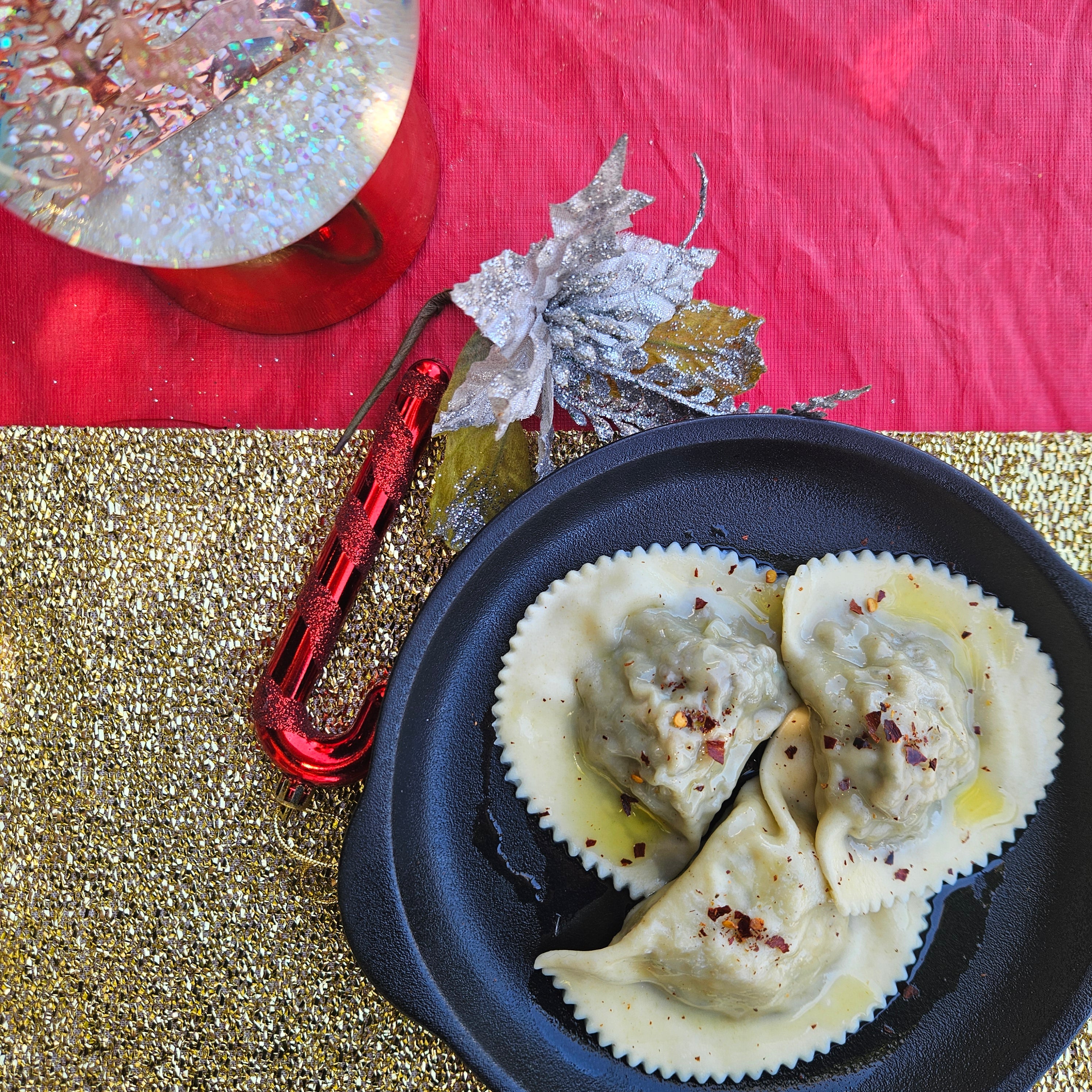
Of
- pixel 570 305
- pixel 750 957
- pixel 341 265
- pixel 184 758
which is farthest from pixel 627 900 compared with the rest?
pixel 341 265

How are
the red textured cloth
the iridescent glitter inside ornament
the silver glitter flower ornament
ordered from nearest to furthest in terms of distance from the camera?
the iridescent glitter inside ornament → the silver glitter flower ornament → the red textured cloth

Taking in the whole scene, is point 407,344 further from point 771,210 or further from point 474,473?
point 771,210

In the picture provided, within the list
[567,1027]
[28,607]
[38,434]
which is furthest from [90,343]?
[567,1027]

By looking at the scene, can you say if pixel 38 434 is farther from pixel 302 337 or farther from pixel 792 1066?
pixel 792 1066

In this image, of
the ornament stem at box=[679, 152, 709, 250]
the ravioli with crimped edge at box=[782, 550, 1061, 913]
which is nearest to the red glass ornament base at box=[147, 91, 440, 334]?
the ornament stem at box=[679, 152, 709, 250]

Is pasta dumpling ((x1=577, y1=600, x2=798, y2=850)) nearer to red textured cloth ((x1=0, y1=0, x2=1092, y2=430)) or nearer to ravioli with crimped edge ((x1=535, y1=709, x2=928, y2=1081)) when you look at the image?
→ ravioli with crimped edge ((x1=535, y1=709, x2=928, y2=1081))

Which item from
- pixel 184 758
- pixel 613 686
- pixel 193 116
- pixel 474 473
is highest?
pixel 193 116
